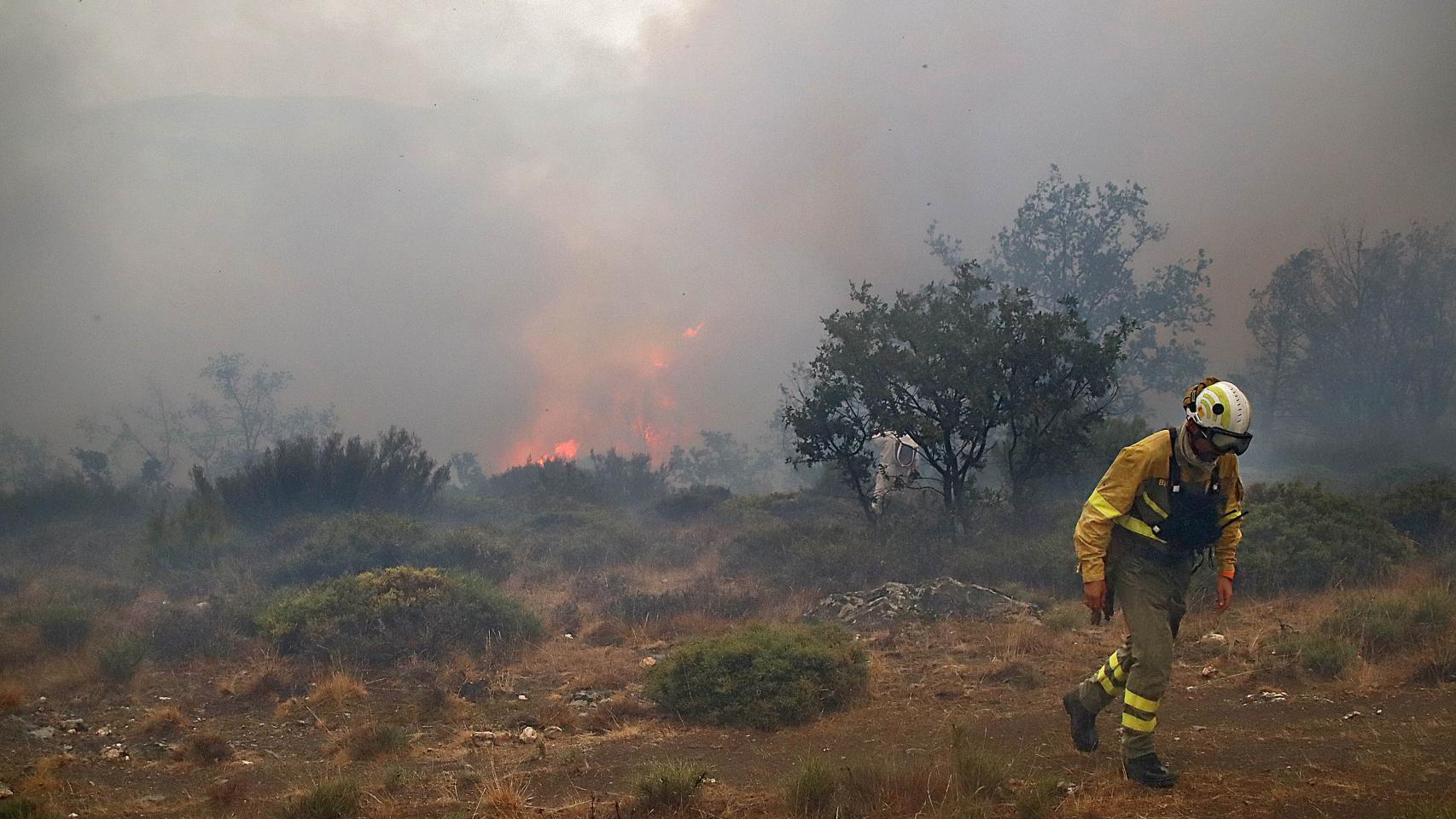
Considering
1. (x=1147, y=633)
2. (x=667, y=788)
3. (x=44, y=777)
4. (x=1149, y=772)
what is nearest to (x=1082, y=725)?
(x=1149, y=772)

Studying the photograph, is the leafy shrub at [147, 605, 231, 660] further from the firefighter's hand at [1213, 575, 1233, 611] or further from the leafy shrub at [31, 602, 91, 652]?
the firefighter's hand at [1213, 575, 1233, 611]

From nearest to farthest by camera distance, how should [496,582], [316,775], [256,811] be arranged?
[256,811] < [316,775] < [496,582]

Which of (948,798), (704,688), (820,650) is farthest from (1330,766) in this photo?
(704,688)

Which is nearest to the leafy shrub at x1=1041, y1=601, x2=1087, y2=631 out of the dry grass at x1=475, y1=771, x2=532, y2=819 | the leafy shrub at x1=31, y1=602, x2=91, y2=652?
the dry grass at x1=475, y1=771, x2=532, y2=819

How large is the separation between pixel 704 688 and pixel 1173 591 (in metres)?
4.00

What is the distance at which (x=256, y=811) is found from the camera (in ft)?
18.5

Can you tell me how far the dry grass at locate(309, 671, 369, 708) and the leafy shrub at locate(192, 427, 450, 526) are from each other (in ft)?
40.4

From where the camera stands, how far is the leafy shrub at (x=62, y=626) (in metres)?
10.9

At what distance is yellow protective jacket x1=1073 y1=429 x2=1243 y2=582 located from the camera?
15.7ft

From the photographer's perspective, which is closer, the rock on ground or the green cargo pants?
the green cargo pants

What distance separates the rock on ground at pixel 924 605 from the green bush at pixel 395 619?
401 centimetres

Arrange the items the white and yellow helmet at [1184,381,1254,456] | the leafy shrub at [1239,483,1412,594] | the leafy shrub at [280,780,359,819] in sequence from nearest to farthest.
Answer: the white and yellow helmet at [1184,381,1254,456], the leafy shrub at [280,780,359,819], the leafy shrub at [1239,483,1412,594]

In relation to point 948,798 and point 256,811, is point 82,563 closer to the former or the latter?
point 256,811

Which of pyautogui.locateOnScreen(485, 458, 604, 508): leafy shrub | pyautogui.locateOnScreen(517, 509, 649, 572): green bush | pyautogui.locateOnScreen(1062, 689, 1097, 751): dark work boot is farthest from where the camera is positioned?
pyautogui.locateOnScreen(485, 458, 604, 508): leafy shrub
